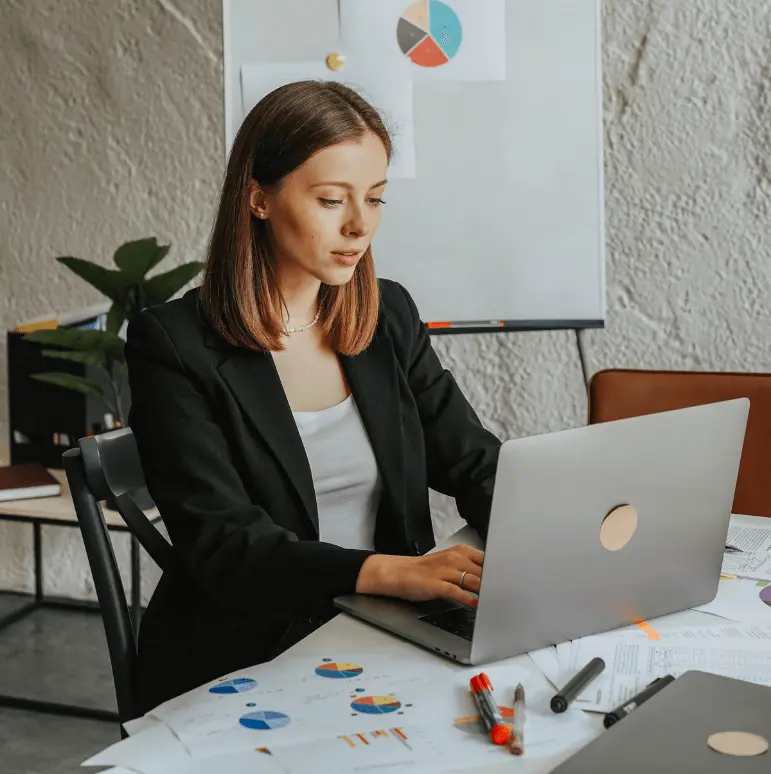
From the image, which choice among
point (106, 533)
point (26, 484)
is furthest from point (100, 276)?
point (106, 533)

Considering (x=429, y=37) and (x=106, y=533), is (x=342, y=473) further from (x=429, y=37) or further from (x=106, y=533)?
(x=429, y=37)

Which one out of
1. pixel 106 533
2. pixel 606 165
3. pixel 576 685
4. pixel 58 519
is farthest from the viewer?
pixel 606 165

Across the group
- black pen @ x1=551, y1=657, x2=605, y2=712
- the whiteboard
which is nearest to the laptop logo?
black pen @ x1=551, y1=657, x2=605, y2=712

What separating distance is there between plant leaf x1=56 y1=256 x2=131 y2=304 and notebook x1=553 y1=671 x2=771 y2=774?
5.74 ft

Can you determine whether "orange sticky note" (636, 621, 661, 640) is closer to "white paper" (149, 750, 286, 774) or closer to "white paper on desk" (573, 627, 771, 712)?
"white paper on desk" (573, 627, 771, 712)

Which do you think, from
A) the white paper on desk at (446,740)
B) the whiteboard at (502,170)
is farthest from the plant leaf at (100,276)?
the white paper on desk at (446,740)

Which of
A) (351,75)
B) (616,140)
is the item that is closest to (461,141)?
(351,75)

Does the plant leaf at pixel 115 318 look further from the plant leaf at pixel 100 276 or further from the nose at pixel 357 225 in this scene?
the nose at pixel 357 225

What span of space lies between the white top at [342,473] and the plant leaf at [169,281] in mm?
972

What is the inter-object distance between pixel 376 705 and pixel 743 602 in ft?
1.47

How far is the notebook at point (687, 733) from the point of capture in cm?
61

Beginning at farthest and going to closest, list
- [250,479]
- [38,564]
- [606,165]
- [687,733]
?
[38,564]
[606,165]
[250,479]
[687,733]

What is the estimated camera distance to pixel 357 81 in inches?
78.0

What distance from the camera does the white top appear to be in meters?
1.34
